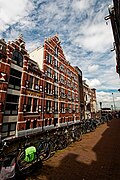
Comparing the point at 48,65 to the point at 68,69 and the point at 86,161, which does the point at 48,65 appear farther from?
the point at 86,161

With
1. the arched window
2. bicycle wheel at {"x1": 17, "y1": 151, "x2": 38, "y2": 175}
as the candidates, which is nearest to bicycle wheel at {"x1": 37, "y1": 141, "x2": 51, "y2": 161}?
bicycle wheel at {"x1": 17, "y1": 151, "x2": 38, "y2": 175}

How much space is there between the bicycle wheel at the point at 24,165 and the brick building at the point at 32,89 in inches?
391

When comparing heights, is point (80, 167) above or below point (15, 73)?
below

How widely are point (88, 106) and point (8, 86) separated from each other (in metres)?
34.3

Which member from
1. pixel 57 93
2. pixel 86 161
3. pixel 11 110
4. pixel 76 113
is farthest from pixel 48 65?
pixel 86 161

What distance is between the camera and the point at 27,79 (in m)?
17.9

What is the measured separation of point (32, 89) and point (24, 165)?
567 inches

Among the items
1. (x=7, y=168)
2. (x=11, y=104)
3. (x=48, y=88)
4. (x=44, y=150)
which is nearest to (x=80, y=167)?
(x=44, y=150)

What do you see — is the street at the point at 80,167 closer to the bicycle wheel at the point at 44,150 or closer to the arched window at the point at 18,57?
the bicycle wheel at the point at 44,150

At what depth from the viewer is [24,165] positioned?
480 centimetres

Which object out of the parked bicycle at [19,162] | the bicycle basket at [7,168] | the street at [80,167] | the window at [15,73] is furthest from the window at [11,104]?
the bicycle basket at [7,168]

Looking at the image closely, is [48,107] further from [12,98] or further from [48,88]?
[12,98]

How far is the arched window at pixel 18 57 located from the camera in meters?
16.6

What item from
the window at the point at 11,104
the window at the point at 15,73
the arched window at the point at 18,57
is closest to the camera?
the window at the point at 11,104
